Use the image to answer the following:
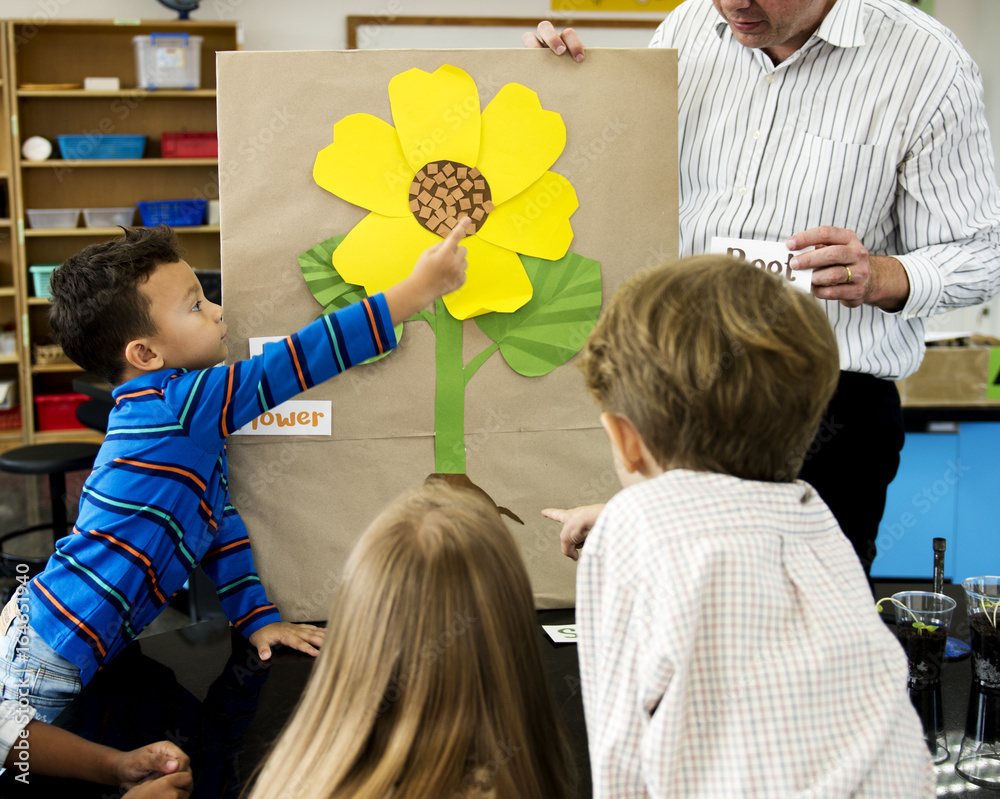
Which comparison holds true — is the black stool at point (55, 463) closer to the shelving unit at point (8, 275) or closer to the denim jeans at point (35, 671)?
the denim jeans at point (35, 671)

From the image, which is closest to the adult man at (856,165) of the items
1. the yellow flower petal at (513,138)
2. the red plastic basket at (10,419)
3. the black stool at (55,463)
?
the yellow flower petal at (513,138)

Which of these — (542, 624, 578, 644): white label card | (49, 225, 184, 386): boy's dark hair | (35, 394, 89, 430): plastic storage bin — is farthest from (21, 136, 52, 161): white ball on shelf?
(542, 624, 578, 644): white label card

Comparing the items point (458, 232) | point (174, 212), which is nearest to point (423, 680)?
point (458, 232)

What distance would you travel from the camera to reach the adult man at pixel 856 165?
112cm

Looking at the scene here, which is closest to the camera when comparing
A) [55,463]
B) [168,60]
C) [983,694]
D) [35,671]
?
[983,694]

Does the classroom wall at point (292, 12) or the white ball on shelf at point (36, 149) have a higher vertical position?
the classroom wall at point (292, 12)

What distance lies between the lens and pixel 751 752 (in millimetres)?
523

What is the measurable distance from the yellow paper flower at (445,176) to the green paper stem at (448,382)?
0.02 metres

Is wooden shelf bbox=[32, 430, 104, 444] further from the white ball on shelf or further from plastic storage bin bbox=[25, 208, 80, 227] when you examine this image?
the white ball on shelf

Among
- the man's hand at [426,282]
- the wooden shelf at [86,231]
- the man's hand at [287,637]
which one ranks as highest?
the wooden shelf at [86,231]

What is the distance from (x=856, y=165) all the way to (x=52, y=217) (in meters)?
4.00

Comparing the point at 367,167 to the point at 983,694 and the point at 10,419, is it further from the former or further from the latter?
the point at 10,419

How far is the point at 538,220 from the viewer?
1.01 m

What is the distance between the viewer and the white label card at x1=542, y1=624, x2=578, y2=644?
3.18 ft
